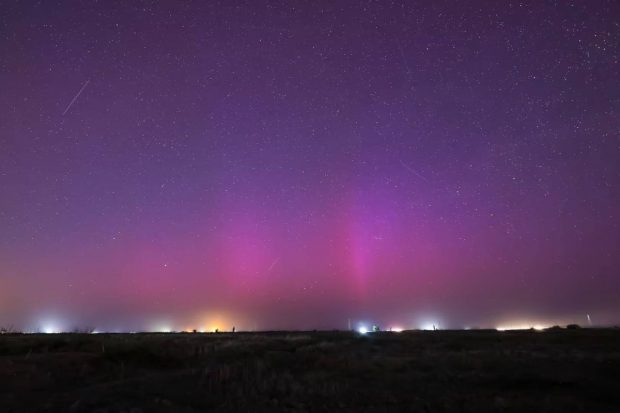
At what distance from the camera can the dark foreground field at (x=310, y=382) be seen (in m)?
15.0

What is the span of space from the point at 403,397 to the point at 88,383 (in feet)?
44.2

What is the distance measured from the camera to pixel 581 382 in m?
18.9

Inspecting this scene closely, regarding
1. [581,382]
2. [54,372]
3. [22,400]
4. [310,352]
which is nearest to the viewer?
[22,400]

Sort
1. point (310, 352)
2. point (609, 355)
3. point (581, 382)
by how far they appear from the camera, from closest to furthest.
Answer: point (581, 382)
point (609, 355)
point (310, 352)

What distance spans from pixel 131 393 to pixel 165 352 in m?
12.5

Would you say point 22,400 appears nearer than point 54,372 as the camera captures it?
Yes

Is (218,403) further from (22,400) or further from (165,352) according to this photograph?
(165,352)

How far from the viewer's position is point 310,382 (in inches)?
749

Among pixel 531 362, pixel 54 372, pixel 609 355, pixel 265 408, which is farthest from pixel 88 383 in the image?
pixel 609 355

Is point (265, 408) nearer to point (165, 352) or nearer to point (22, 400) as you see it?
point (22, 400)

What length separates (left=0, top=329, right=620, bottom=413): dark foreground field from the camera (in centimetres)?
1498

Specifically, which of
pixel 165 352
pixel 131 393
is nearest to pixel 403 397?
pixel 131 393

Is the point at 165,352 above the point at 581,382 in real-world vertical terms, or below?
above

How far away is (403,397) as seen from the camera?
16.5 meters
